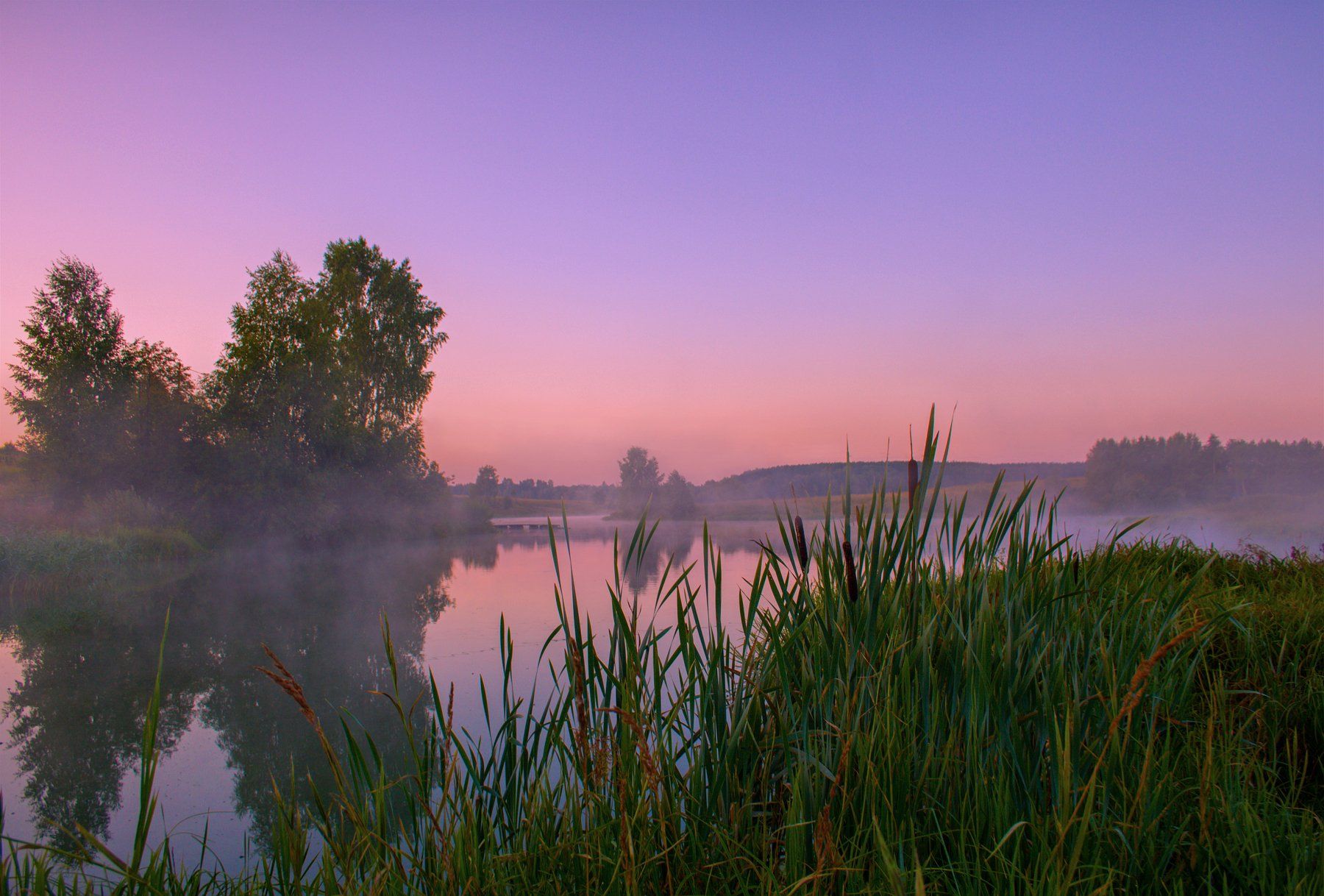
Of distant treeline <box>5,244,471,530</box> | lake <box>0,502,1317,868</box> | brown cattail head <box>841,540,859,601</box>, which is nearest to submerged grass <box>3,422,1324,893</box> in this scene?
brown cattail head <box>841,540,859,601</box>

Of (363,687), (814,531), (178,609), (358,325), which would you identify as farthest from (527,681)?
(358,325)

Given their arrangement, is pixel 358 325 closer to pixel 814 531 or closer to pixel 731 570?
pixel 731 570

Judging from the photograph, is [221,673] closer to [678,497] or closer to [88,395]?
[88,395]

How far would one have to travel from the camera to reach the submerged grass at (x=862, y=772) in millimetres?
1474

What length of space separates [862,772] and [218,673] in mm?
9099

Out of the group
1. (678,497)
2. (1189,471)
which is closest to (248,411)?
(678,497)

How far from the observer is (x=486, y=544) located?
28922 mm

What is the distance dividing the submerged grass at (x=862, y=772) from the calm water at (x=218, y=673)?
0.41 metres

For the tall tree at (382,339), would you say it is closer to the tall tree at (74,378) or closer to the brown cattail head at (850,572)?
the tall tree at (74,378)

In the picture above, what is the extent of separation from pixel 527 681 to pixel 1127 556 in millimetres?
5335

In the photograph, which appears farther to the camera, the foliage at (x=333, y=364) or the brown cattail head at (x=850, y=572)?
the foliage at (x=333, y=364)

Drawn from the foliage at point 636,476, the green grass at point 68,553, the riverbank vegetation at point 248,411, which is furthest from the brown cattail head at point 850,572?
the foliage at point 636,476

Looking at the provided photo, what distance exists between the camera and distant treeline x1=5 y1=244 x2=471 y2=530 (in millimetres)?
19781

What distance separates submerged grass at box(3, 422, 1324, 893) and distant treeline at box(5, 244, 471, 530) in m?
23.4
